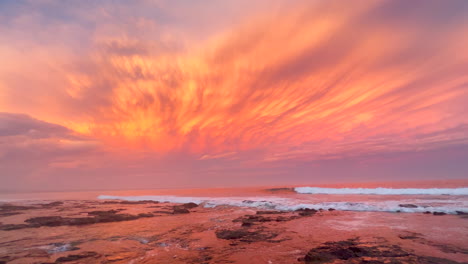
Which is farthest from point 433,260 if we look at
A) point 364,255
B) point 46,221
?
point 46,221

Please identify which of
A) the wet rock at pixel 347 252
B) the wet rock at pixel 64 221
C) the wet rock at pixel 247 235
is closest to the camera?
the wet rock at pixel 347 252

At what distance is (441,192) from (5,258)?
48363 mm

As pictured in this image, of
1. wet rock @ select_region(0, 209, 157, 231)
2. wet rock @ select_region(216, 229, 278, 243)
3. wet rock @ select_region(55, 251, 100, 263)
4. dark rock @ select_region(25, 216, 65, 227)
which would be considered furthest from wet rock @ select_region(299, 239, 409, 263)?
dark rock @ select_region(25, 216, 65, 227)

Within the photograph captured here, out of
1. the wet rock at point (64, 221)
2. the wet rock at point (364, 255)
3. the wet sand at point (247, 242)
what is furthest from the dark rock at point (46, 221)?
the wet rock at point (364, 255)

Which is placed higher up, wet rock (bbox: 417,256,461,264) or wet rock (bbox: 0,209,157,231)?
wet rock (bbox: 417,256,461,264)

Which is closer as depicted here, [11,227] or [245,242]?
[245,242]

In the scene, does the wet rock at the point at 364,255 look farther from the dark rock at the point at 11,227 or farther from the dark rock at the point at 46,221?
the dark rock at the point at 11,227

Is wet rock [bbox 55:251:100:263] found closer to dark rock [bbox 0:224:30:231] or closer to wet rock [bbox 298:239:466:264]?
wet rock [bbox 298:239:466:264]

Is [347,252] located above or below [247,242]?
above

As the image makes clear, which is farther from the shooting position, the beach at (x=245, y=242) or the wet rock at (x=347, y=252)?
the beach at (x=245, y=242)

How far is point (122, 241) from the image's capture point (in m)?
11.9

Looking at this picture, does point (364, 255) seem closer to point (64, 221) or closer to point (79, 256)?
point (79, 256)

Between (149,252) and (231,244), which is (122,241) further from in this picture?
(231,244)

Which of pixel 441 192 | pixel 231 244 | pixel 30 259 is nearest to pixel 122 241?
pixel 30 259
